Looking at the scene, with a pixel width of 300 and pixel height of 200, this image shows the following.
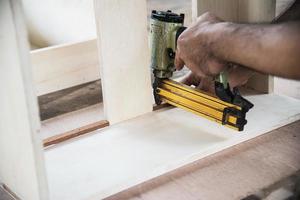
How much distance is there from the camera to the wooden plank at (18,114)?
100 cm

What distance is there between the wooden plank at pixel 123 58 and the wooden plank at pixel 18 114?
0.43 meters

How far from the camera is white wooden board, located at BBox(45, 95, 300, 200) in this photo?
130 centimetres

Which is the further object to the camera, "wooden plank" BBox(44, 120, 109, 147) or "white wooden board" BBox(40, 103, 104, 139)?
"white wooden board" BBox(40, 103, 104, 139)

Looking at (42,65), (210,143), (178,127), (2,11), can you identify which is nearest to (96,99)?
(42,65)

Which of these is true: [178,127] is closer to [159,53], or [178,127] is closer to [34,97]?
[159,53]

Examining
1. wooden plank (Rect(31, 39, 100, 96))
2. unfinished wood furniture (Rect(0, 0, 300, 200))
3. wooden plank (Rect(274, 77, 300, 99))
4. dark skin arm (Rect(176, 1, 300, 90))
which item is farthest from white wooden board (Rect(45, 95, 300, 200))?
wooden plank (Rect(31, 39, 100, 96))

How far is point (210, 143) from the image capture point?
1489 mm

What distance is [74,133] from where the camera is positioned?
5.08 feet

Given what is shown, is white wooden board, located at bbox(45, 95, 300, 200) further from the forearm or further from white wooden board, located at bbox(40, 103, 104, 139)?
the forearm

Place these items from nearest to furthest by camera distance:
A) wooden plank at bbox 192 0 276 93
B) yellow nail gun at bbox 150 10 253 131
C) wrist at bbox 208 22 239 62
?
wrist at bbox 208 22 239 62 < yellow nail gun at bbox 150 10 253 131 < wooden plank at bbox 192 0 276 93

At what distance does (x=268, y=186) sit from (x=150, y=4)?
223 cm

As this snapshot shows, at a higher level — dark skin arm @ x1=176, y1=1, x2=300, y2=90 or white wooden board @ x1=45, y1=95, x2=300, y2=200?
dark skin arm @ x1=176, y1=1, x2=300, y2=90

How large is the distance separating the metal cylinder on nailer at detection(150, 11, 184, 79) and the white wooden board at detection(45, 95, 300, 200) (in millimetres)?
150

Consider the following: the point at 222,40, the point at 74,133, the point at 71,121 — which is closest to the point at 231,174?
the point at 222,40
